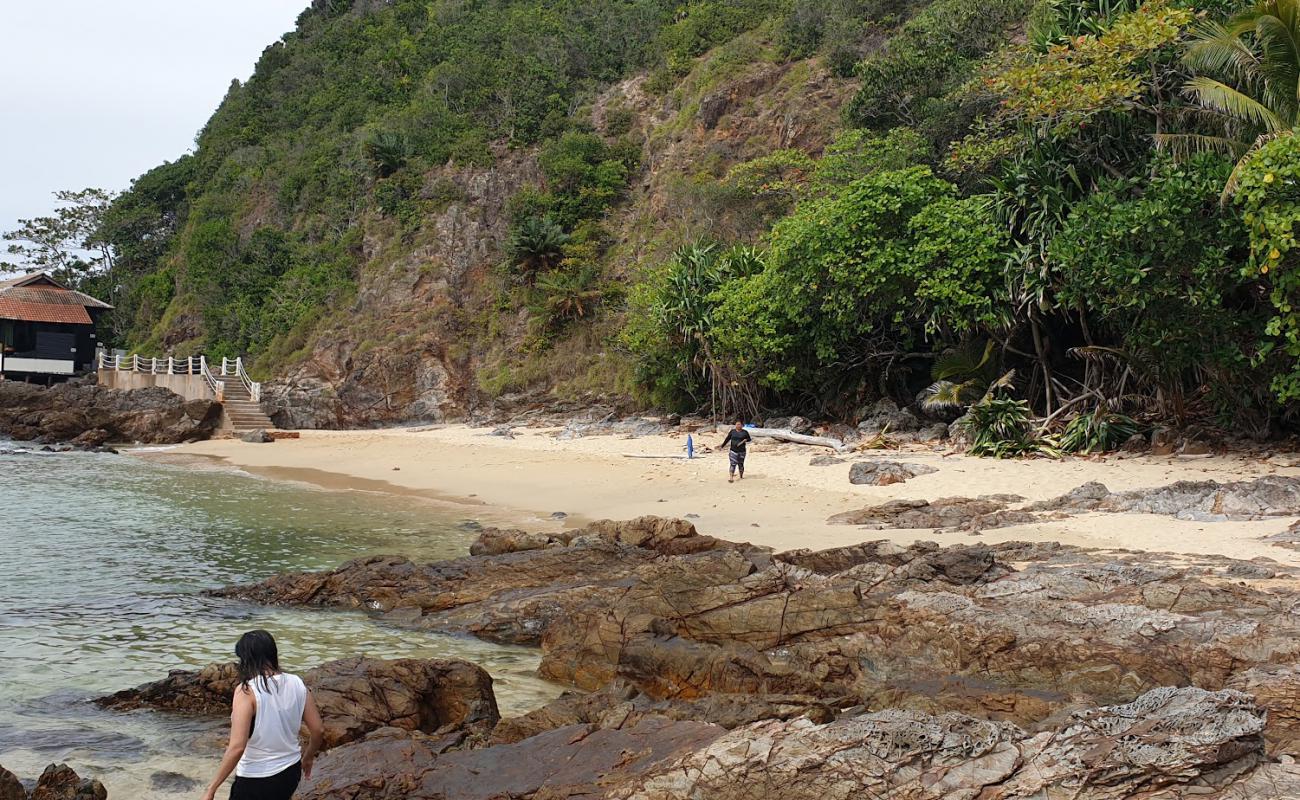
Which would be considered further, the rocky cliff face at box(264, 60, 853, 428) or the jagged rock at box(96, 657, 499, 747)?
the rocky cliff face at box(264, 60, 853, 428)

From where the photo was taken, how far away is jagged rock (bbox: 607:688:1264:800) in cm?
345

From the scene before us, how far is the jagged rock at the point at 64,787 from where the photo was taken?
4.42m

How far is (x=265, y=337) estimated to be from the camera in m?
40.6

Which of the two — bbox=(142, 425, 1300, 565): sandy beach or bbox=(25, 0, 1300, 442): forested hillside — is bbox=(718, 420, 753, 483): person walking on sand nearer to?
bbox=(142, 425, 1300, 565): sandy beach

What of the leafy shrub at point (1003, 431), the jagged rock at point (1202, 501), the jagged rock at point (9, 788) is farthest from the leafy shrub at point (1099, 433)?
the jagged rock at point (9, 788)

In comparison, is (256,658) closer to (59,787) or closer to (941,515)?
(59,787)

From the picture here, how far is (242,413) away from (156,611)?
25.3m

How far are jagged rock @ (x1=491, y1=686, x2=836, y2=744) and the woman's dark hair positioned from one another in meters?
1.64

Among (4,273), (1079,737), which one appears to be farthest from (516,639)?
(4,273)

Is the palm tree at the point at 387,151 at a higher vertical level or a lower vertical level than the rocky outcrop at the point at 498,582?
higher

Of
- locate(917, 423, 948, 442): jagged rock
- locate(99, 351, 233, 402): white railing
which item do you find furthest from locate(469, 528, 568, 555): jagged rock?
locate(99, 351, 233, 402): white railing

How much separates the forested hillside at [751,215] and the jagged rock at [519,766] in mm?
11797

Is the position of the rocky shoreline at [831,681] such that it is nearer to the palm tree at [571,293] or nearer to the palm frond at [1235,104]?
the palm frond at [1235,104]

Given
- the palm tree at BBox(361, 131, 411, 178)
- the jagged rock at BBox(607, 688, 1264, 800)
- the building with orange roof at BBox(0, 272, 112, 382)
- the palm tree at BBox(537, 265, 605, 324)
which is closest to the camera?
the jagged rock at BBox(607, 688, 1264, 800)
